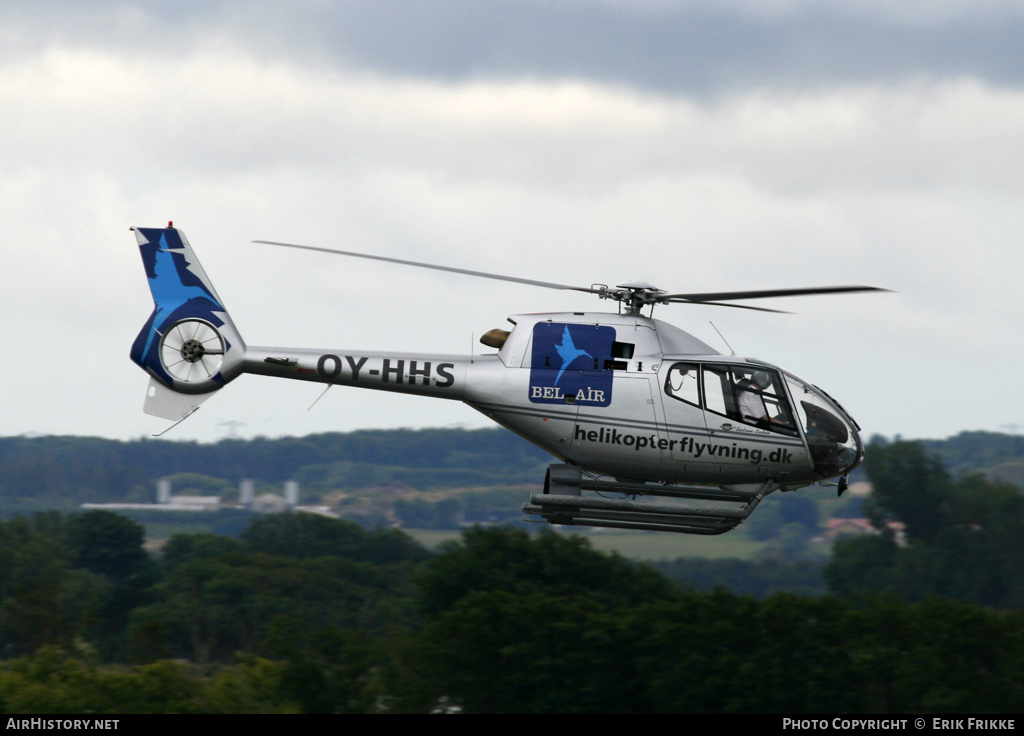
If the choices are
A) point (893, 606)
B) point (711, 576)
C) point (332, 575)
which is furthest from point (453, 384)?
point (711, 576)

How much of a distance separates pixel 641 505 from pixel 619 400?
5.39 ft

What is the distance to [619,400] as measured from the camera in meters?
17.6

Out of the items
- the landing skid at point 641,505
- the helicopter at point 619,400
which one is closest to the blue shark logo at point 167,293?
the helicopter at point 619,400

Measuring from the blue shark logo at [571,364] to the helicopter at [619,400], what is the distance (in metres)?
0.02

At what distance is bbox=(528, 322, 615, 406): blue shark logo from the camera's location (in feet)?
58.0

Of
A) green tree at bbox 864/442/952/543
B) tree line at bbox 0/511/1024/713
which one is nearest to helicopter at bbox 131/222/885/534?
tree line at bbox 0/511/1024/713

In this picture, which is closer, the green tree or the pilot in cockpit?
the pilot in cockpit

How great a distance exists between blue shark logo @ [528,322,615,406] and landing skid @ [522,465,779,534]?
1153 millimetres

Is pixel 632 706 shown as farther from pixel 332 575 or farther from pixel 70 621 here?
pixel 70 621

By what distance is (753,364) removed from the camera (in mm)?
17594

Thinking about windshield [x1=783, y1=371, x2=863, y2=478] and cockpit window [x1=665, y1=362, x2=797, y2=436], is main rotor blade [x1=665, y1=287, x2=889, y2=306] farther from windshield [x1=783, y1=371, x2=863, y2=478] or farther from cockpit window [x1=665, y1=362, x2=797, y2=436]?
windshield [x1=783, y1=371, x2=863, y2=478]

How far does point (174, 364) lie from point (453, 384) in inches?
173

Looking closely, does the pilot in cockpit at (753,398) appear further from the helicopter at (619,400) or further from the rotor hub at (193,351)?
the rotor hub at (193,351)

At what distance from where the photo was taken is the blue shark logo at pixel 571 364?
1769cm
